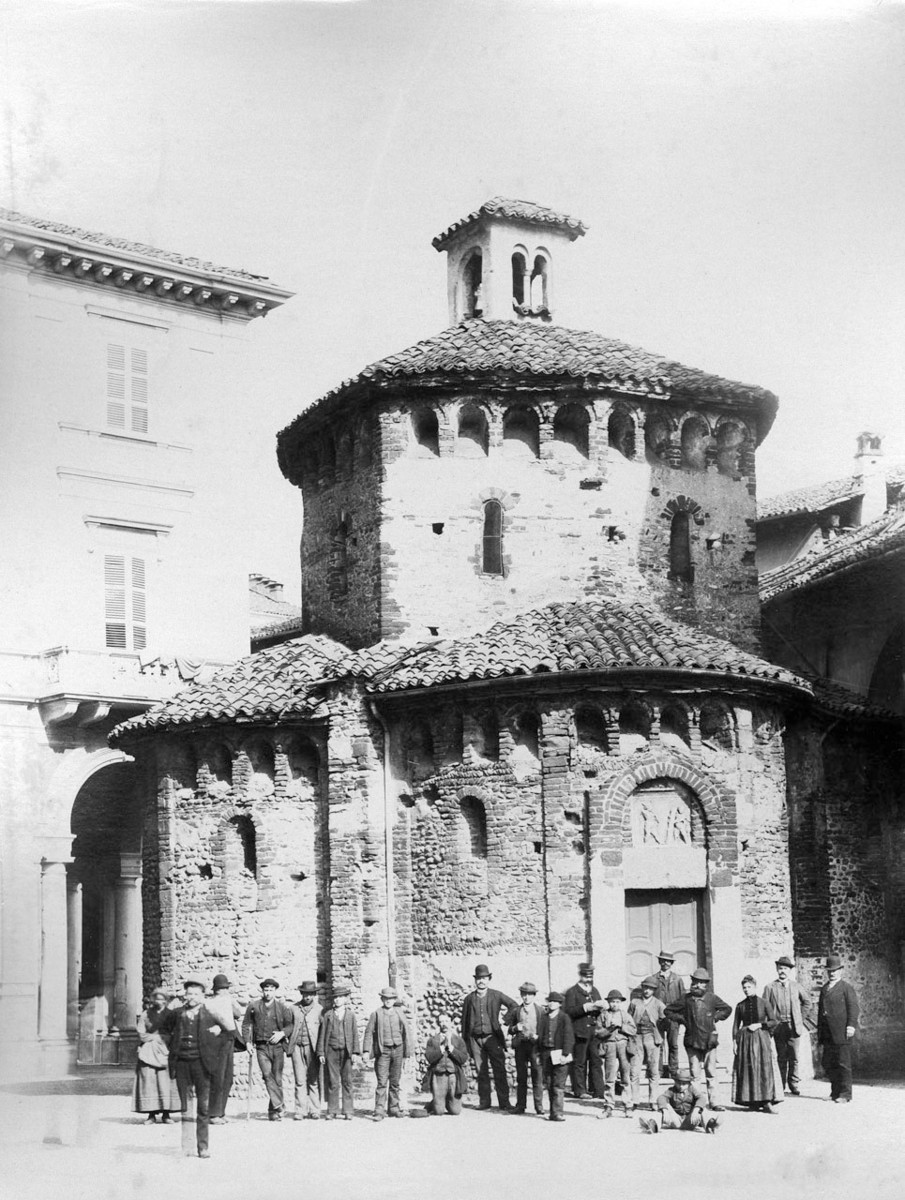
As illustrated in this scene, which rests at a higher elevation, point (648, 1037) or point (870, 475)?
point (870, 475)

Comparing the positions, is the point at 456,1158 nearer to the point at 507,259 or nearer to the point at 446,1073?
the point at 446,1073

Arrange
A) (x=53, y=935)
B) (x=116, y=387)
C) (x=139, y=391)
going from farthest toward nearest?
(x=53, y=935) < (x=139, y=391) < (x=116, y=387)

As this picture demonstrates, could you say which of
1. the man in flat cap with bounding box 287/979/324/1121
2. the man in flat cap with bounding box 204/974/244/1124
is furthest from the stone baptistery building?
the man in flat cap with bounding box 204/974/244/1124

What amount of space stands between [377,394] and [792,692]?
755 centimetres

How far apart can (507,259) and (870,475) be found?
8572mm

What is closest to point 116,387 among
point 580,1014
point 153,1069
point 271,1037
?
point 271,1037

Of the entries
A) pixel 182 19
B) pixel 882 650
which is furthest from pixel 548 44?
pixel 882 650

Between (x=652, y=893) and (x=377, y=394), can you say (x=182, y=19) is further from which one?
(x=652, y=893)

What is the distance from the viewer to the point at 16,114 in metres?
17.7

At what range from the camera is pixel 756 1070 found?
21047 mm

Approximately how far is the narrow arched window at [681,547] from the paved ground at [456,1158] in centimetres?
929

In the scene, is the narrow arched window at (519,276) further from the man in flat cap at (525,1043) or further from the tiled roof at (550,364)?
the man in flat cap at (525,1043)

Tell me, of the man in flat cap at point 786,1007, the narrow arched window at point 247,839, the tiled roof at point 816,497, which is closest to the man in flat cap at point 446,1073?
the man in flat cap at point 786,1007

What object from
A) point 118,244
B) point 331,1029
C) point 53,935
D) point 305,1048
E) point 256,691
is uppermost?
point 118,244
